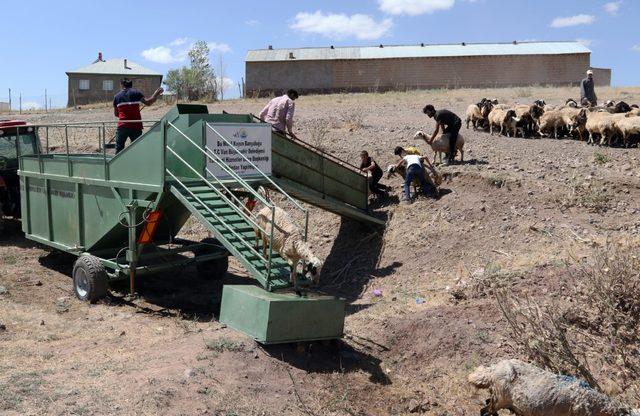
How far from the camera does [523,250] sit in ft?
31.0

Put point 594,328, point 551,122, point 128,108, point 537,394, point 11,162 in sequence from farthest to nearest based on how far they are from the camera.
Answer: point 551,122, point 11,162, point 128,108, point 594,328, point 537,394

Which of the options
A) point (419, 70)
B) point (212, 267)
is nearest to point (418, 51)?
point (419, 70)

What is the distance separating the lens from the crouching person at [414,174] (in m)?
11.5

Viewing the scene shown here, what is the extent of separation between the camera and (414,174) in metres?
11.6

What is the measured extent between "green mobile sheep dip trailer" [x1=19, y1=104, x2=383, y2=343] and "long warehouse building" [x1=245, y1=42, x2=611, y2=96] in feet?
89.0

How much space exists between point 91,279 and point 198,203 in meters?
2.19

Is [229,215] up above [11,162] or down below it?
below

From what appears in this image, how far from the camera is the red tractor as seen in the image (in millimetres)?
13148

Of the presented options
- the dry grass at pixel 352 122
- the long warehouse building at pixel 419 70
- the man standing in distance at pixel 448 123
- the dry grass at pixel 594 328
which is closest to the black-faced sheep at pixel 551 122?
the man standing in distance at pixel 448 123

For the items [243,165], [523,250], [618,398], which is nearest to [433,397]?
[618,398]

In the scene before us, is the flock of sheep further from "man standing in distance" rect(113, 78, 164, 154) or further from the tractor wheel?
"man standing in distance" rect(113, 78, 164, 154)

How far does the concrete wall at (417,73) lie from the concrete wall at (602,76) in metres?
4.53

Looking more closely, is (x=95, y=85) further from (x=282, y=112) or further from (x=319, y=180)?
(x=319, y=180)

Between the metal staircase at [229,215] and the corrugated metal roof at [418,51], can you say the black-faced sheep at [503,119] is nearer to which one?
the metal staircase at [229,215]
